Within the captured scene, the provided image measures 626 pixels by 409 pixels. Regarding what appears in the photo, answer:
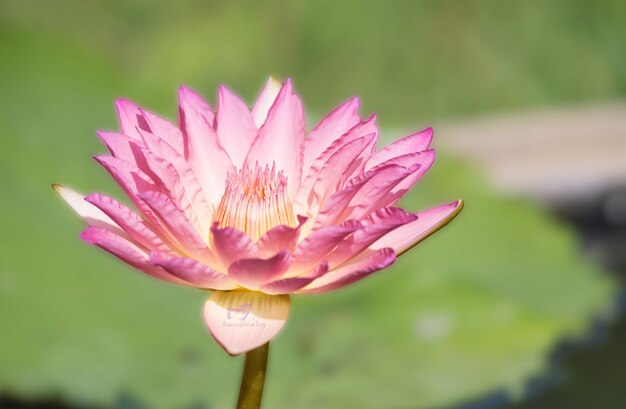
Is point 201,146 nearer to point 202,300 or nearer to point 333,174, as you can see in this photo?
point 333,174

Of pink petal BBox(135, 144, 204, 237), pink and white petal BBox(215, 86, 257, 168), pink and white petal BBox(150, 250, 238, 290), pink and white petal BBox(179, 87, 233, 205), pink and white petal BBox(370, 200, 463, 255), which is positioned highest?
pink and white petal BBox(215, 86, 257, 168)

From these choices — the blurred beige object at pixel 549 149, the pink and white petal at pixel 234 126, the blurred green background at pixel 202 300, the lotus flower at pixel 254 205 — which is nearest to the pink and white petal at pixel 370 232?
the lotus flower at pixel 254 205

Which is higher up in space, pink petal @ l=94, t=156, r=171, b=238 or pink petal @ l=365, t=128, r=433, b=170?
pink petal @ l=365, t=128, r=433, b=170

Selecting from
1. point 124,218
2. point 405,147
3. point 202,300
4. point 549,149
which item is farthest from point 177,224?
point 549,149

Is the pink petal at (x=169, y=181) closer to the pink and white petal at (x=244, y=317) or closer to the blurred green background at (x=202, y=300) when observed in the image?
the pink and white petal at (x=244, y=317)

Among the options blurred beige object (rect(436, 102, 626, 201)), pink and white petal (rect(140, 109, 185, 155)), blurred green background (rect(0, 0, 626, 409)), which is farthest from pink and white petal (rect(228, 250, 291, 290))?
blurred beige object (rect(436, 102, 626, 201))

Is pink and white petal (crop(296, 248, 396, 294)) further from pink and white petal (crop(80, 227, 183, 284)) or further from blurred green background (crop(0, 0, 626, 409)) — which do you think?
blurred green background (crop(0, 0, 626, 409))

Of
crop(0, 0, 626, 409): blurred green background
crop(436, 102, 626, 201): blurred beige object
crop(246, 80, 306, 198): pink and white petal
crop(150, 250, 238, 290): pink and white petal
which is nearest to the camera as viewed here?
crop(150, 250, 238, 290): pink and white petal
